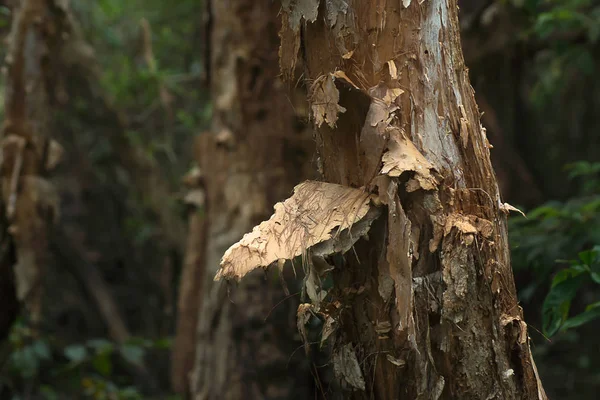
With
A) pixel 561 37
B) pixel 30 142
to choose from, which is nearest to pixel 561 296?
pixel 561 37

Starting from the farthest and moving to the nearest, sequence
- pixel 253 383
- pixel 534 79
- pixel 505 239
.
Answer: pixel 534 79, pixel 253 383, pixel 505 239

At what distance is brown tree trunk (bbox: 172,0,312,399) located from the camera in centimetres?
352

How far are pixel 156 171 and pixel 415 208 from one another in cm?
443

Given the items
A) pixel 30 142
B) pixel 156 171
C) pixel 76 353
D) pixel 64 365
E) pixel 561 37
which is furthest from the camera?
pixel 156 171

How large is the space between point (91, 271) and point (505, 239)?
5.11 metres

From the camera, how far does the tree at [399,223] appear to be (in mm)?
1250

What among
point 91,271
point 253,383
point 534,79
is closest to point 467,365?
point 253,383

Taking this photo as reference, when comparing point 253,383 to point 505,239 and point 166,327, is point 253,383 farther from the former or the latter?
point 166,327

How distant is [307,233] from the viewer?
1255 millimetres

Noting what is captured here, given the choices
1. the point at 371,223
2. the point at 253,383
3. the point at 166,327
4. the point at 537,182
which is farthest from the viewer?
the point at 166,327

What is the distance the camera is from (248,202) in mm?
3615

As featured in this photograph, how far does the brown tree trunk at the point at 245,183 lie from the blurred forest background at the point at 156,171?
86 millimetres

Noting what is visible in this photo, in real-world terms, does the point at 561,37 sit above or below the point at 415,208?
above

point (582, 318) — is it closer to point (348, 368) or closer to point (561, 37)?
point (348, 368)
